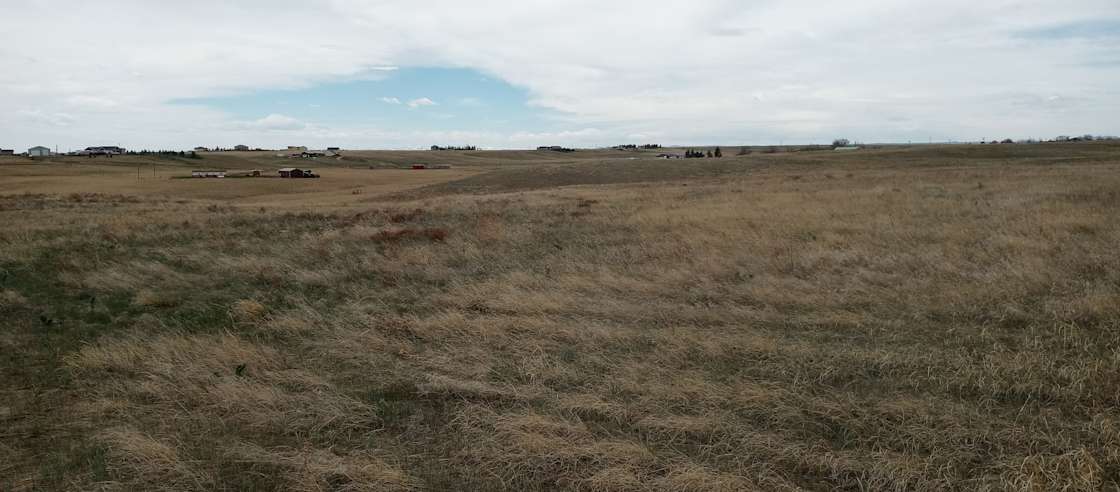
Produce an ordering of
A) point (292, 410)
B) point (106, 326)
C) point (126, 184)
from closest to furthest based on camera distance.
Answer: point (292, 410), point (106, 326), point (126, 184)

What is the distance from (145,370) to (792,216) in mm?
17084

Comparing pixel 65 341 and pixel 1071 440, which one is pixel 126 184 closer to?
pixel 65 341

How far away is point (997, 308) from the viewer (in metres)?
8.59

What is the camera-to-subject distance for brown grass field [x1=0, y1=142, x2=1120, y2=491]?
16.1ft

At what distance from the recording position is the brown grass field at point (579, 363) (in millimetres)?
4902

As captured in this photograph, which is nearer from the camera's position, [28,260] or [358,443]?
[358,443]

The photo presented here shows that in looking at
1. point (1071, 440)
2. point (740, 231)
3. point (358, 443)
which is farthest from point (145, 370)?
point (740, 231)

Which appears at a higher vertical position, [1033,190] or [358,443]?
[1033,190]

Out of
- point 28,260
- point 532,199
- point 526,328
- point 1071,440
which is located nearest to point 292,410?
point 526,328

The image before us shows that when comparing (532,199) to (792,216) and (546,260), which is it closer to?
(792,216)

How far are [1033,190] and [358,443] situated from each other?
26722 millimetres

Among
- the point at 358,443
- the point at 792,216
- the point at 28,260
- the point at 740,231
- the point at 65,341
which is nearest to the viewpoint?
the point at 358,443

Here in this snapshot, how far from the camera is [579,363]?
23.5 feet

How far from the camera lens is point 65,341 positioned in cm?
845
